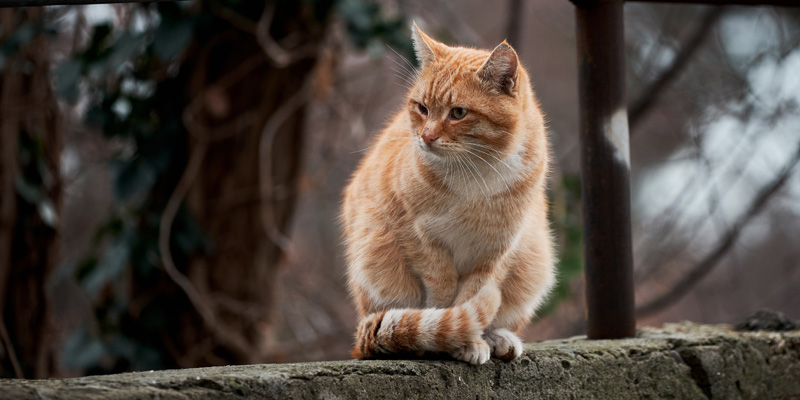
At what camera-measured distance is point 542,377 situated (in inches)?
75.0

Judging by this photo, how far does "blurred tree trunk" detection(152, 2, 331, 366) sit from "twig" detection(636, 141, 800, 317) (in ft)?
9.15

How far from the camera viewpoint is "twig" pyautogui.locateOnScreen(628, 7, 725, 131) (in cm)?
486

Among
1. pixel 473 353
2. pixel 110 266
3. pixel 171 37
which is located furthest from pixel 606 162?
pixel 110 266

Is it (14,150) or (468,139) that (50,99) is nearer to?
(14,150)

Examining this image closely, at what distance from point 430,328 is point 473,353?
0.43 feet

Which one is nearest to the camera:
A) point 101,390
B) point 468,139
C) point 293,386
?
point 101,390

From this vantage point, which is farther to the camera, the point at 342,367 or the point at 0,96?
the point at 0,96

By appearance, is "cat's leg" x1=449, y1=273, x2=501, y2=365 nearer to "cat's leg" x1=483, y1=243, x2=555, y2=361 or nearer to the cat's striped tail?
the cat's striped tail

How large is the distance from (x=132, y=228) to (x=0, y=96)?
3.25ft

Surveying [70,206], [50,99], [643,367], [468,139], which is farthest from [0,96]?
[643,367]

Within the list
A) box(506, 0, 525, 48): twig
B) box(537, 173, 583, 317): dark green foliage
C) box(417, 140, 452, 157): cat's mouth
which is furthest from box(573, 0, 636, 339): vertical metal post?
box(506, 0, 525, 48): twig

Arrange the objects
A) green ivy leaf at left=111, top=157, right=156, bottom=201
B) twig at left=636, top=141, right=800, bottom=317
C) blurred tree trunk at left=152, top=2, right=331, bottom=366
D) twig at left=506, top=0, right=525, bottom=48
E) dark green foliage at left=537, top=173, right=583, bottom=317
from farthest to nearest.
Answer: twig at left=506, top=0, right=525, bottom=48 → twig at left=636, top=141, right=800, bottom=317 → dark green foliage at left=537, top=173, right=583, bottom=317 → blurred tree trunk at left=152, top=2, right=331, bottom=366 → green ivy leaf at left=111, top=157, right=156, bottom=201

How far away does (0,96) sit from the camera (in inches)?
148

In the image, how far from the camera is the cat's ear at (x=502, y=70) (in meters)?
1.92
